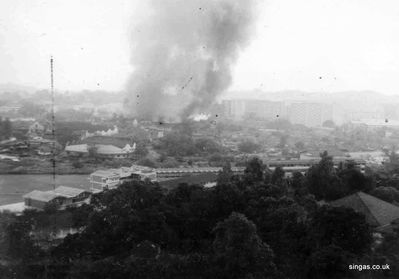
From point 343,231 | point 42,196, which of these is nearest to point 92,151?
point 42,196

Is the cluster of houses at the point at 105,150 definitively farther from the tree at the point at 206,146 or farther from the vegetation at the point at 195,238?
the vegetation at the point at 195,238

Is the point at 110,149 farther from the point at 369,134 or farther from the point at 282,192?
the point at 369,134

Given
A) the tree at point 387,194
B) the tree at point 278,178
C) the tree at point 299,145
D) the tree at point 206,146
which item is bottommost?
the tree at point 299,145

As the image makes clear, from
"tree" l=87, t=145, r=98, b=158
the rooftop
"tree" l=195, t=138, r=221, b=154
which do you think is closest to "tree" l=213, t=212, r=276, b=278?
the rooftop

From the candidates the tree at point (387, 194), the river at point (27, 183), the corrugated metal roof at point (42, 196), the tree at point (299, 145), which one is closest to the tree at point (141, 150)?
the river at point (27, 183)

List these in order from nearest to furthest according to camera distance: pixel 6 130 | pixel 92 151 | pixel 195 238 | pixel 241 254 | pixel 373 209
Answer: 1. pixel 241 254
2. pixel 195 238
3. pixel 373 209
4. pixel 92 151
5. pixel 6 130

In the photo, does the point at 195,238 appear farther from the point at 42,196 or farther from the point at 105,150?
the point at 105,150

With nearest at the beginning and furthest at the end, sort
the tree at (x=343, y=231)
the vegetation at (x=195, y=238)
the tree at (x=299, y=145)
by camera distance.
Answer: the vegetation at (x=195, y=238)
the tree at (x=343, y=231)
the tree at (x=299, y=145)
